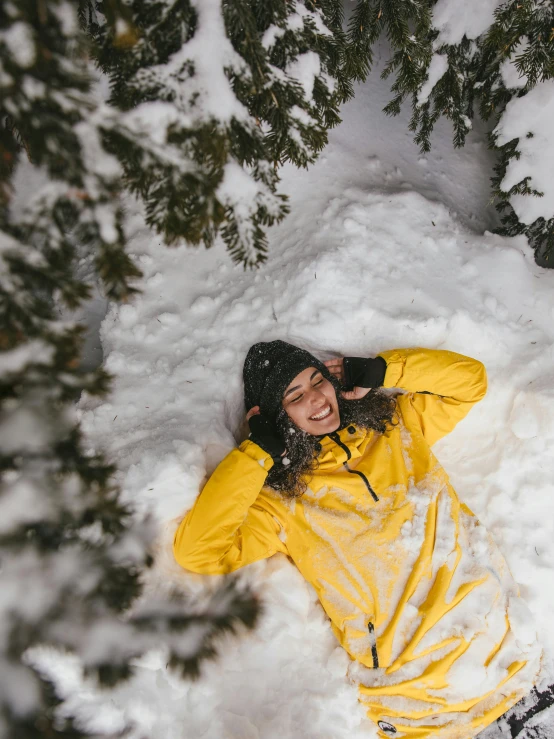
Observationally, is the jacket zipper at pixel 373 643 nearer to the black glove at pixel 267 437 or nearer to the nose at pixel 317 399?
the black glove at pixel 267 437

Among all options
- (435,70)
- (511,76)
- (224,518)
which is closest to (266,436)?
(224,518)

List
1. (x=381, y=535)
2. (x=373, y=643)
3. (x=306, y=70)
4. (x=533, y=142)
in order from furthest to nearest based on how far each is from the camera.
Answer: (x=533, y=142)
(x=381, y=535)
(x=373, y=643)
(x=306, y=70)

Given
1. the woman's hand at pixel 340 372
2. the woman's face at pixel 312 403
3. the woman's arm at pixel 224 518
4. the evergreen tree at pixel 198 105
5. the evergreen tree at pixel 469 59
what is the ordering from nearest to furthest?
1. the evergreen tree at pixel 198 105
2. the evergreen tree at pixel 469 59
3. the woman's arm at pixel 224 518
4. the woman's face at pixel 312 403
5. the woman's hand at pixel 340 372

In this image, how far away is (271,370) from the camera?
9.52 ft

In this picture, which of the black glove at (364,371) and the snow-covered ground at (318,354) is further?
the black glove at (364,371)

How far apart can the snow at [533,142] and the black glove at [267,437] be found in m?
2.38

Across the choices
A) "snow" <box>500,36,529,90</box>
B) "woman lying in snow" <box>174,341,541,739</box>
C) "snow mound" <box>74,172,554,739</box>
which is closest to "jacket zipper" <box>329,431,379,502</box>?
"woman lying in snow" <box>174,341,541,739</box>

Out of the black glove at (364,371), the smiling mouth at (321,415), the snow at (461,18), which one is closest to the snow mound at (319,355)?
the black glove at (364,371)

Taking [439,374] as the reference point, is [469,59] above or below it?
above

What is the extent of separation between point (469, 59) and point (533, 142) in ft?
2.27

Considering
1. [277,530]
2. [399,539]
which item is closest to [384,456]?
[399,539]

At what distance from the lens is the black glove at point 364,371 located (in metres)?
2.99

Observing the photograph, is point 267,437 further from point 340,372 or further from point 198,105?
point 198,105

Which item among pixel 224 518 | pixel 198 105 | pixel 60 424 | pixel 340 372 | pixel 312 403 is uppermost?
pixel 198 105
